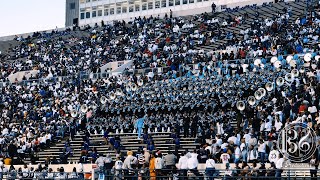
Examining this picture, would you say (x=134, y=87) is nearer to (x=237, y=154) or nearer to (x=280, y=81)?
(x=280, y=81)

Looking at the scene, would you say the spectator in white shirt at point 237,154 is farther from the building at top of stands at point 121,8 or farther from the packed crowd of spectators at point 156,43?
the building at top of stands at point 121,8

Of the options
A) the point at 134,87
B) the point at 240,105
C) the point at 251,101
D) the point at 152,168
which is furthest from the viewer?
the point at 134,87

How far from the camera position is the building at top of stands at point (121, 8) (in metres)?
79.8

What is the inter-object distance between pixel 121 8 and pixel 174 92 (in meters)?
44.4

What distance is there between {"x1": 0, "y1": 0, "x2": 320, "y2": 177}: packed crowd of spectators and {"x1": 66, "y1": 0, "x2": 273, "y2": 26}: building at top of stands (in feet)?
36.7

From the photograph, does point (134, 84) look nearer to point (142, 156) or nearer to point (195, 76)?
point (195, 76)

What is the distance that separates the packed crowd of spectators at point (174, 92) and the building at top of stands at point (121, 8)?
1119cm

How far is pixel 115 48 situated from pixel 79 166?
95.3 feet

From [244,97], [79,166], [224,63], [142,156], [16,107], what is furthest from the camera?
[16,107]

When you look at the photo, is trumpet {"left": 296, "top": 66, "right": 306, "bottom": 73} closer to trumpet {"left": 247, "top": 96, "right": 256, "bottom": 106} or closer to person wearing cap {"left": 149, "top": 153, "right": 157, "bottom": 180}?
trumpet {"left": 247, "top": 96, "right": 256, "bottom": 106}

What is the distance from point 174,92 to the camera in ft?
143

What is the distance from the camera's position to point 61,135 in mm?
45812

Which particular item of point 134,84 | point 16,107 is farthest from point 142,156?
point 16,107

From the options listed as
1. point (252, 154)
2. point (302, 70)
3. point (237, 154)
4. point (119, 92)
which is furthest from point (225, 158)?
point (119, 92)
